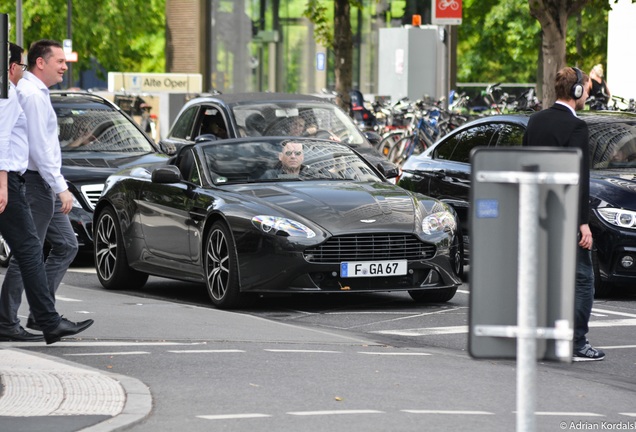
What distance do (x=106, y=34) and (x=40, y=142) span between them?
49.8m

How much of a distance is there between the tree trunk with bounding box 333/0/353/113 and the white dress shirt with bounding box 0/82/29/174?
2153cm

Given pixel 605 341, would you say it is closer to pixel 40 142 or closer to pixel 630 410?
pixel 630 410

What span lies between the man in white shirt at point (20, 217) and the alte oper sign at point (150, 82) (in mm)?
35740

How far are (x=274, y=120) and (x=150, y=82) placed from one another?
94.0 ft

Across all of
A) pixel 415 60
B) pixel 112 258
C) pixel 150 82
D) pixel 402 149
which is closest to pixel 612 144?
pixel 112 258

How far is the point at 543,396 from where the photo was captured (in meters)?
7.67

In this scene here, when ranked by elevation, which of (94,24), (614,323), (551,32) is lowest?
(614,323)

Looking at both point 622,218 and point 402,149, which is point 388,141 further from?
point 622,218

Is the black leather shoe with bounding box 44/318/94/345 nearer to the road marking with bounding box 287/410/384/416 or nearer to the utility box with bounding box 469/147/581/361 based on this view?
the road marking with bounding box 287/410/384/416

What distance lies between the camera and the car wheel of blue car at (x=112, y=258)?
13.5 metres

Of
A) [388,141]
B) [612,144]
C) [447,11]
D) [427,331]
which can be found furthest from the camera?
[388,141]

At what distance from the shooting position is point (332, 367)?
27.7 ft

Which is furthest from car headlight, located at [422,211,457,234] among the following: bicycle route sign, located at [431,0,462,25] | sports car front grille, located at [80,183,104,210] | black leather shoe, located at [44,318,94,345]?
bicycle route sign, located at [431,0,462,25]

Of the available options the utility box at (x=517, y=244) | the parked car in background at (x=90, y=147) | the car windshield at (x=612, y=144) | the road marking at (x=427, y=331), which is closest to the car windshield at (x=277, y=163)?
the car windshield at (x=612, y=144)
